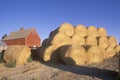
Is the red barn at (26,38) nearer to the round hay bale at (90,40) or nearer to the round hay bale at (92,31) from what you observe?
the round hay bale at (92,31)

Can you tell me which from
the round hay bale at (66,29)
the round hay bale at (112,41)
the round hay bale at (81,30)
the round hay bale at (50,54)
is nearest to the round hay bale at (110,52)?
the round hay bale at (112,41)

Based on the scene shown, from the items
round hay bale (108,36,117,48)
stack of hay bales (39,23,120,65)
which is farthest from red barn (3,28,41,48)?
round hay bale (108,36,117,48)

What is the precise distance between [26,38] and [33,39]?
243 cm

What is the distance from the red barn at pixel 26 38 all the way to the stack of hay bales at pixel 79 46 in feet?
98.0

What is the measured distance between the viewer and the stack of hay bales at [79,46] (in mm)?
15086

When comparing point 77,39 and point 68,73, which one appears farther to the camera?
point 77,39

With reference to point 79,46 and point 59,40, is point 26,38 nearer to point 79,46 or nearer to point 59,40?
point 59,40

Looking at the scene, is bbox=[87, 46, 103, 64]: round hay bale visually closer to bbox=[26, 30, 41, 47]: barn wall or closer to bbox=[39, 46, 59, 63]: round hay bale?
bbox=[39, 46, 59, 63]: round hay bale

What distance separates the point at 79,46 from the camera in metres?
15.3

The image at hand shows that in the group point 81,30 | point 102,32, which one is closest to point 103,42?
point 102,32

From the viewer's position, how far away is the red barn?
4866 centimetres

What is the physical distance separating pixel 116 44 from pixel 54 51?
5.05m

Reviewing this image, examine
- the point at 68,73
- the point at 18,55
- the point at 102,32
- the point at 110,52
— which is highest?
the point at 102,32

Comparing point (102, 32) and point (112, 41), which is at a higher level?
point (102, 32)
